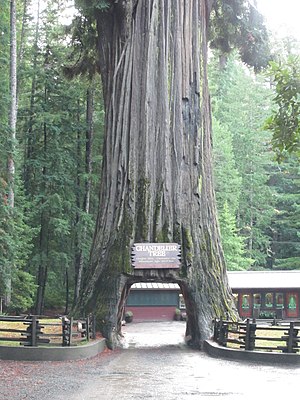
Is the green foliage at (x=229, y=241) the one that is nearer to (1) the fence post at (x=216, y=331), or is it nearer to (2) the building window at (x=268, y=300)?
(2) the building window at (x=268, y=300)

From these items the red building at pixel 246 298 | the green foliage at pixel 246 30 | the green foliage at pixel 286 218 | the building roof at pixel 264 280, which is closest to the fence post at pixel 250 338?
the green foliage at pixel 246 30

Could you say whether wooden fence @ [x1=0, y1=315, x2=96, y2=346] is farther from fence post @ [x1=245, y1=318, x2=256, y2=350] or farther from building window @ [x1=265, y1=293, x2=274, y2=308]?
building window @ [x1=265, y1=293, x2=274, y2=308]

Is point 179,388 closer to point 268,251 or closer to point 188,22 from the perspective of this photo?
point 188,22

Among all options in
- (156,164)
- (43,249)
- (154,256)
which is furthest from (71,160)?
(154,256)

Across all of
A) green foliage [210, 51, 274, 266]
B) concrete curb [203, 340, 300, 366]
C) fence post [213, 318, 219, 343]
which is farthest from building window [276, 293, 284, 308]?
concrete curb [203, 340, 300, 366]

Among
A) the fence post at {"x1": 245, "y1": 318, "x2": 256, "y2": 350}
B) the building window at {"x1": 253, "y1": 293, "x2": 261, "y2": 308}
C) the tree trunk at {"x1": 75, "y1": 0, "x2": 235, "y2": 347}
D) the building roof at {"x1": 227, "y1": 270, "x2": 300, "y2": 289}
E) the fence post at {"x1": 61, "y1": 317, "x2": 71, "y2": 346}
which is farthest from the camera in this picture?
the building window at {"x1": 253, "y1": 293, "x2": 261, "y2": 308}

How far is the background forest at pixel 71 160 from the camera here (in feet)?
64.9

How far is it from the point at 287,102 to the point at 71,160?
81.4 feet

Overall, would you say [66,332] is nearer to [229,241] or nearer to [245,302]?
[245,302]

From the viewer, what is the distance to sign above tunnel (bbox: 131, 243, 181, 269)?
1516 centimetres

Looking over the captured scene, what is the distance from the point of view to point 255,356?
12531mm

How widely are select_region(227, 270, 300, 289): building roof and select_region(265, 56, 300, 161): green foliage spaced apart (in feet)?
76.1

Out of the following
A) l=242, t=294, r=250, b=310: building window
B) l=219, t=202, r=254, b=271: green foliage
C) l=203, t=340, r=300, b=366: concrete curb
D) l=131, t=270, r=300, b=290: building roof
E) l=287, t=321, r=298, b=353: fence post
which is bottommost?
l=203, t=340, r=300, b=366: concrete curb

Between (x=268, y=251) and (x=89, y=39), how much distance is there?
94.1ft
